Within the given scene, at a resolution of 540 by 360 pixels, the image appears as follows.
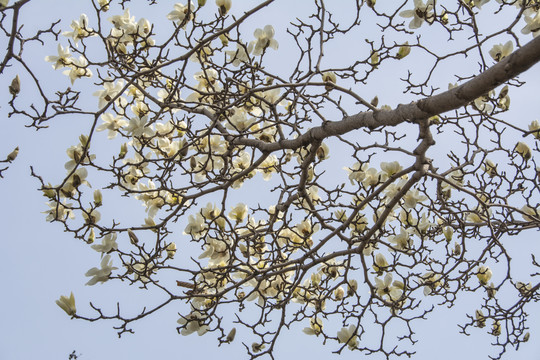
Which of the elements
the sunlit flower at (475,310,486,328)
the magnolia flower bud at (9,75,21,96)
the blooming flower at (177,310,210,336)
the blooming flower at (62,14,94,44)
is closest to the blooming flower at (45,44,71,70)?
the blooming flower at (62,14,94,44)

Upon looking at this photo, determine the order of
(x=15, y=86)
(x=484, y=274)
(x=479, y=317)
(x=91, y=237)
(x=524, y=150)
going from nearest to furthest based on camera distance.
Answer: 1. (x=15, y=86)
2. (x=91, y=237)
3. (x=524, y=150)
4. (x=484, y=274)
5. (x=479, y=317)

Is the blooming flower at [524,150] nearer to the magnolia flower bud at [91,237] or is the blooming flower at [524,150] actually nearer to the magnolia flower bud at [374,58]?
the magnolia flower bud at [374,58]

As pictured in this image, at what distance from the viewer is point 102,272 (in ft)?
7.10

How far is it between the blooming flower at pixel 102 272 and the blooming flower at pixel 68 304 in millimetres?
102

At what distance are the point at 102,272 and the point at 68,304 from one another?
0.20 metres

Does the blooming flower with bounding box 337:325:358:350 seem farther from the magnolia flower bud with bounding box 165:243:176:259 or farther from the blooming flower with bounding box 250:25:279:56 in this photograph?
the blooming flower with bounding box 250:25:279:56

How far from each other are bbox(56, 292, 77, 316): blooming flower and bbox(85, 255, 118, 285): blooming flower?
4.0 inches

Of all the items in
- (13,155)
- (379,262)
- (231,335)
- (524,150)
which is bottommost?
(231,335)

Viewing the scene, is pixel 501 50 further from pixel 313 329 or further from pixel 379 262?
pixel 313 329

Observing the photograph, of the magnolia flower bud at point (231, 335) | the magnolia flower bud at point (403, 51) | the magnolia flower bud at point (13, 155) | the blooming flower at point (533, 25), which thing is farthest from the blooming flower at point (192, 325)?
the blooming flower at point (533, 25)

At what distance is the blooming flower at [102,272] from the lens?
7.07ft

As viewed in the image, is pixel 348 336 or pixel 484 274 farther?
pixel 484 274

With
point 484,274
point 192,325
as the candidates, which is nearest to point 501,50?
point 484,274

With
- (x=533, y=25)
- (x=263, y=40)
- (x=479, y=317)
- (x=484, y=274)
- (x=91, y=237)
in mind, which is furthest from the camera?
(x=479, y=317)
